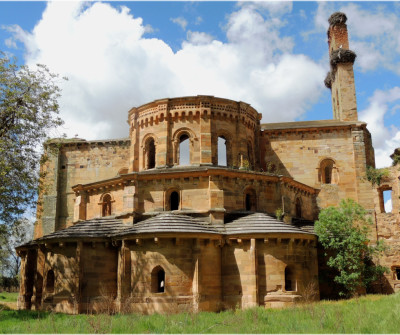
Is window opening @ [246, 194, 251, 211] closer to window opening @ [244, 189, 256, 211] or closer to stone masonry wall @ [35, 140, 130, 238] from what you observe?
window opening @ [244, 189, 256, 211]

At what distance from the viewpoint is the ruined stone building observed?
20.7 metres

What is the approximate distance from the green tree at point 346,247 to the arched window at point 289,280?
122 inches

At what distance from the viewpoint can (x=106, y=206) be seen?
26.1 meters

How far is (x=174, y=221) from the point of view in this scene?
21.3 m

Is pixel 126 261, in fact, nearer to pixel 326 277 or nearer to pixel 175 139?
pixel 175 139

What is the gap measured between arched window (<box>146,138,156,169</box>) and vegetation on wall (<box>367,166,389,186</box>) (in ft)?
48.6

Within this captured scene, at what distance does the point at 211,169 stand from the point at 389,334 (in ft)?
42.8

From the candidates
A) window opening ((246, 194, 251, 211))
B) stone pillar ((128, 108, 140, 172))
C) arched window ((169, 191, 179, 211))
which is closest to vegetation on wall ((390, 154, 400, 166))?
window opening ((246, 194, 251, 211))

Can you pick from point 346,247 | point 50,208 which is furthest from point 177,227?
point 50,208

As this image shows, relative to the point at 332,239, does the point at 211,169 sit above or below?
above

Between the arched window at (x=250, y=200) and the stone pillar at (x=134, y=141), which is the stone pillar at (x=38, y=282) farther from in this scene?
the arched window at (x=250, y=200)

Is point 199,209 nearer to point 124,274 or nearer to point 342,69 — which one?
point 124,274

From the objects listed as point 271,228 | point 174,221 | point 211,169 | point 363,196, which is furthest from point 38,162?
point 363,196

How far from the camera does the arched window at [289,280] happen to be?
21.5m
